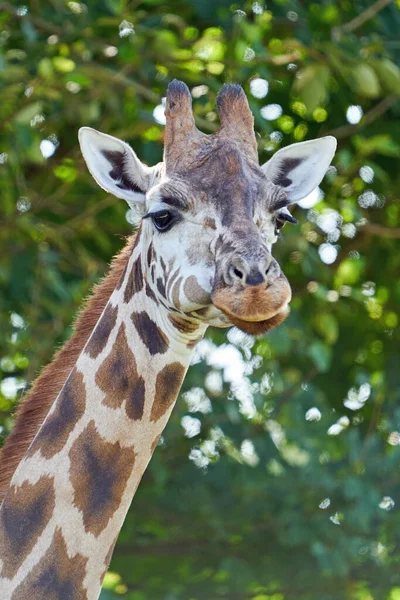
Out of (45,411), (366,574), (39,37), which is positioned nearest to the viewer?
(45,411)

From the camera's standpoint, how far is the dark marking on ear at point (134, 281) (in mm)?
4621

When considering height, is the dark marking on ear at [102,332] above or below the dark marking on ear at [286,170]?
below

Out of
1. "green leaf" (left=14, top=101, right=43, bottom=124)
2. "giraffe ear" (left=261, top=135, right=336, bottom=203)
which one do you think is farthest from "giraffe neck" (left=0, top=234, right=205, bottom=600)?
"green leaf" (left=14, top=101, right=43, bottom=124)

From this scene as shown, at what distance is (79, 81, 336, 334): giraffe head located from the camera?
3971 millimetres

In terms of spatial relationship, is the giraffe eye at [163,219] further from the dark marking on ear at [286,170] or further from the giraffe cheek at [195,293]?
the dark marking on ear at [286,170]

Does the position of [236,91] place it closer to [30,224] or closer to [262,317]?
[262,317]

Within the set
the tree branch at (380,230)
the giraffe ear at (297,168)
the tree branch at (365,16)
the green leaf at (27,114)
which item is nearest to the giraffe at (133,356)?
the giraffe ear at (297,168)

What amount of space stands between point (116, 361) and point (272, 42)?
4.92 metres

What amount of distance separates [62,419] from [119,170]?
106 cm

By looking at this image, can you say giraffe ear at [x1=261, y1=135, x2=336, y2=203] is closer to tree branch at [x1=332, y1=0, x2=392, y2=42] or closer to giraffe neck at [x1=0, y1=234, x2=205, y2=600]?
giraffe neck at [x1=0, y1=234, x2=205, y2=600]

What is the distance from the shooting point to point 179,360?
176 inches

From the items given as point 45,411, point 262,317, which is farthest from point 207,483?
point 262,317

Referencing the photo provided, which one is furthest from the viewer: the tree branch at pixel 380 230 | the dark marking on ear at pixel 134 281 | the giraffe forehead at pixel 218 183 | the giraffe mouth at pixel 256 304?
the tree branch at pixel 380 230

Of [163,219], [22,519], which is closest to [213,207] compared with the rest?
[163,219]
